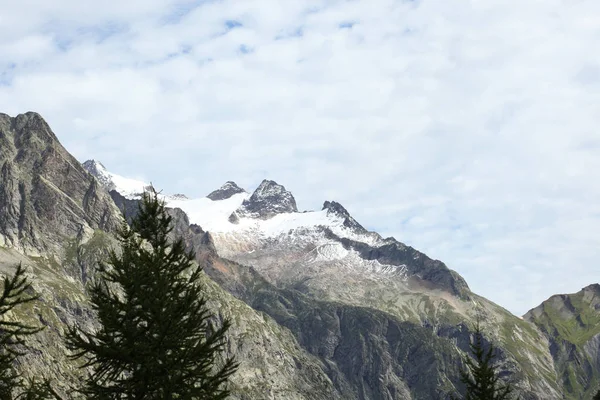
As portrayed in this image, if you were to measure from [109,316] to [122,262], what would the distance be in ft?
9.72

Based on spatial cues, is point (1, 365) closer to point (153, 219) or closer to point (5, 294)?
point (5, 294)

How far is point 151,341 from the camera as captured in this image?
78.2 feet

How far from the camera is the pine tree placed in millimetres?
23438

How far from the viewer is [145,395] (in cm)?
2400

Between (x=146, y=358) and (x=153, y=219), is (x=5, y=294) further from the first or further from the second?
(x=153, y=219)

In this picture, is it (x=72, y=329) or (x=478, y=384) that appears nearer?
(x=72, y=329)

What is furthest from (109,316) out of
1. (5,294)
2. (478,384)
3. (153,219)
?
(478,384)

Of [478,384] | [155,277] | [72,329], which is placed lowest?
[478,384]

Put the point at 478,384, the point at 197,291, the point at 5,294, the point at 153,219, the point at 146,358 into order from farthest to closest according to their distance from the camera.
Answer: the point at 478,384
the point at 153,219
the point at 197,291
the point at 146,358
the point at 5,294

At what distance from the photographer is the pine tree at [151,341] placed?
76.9 ft

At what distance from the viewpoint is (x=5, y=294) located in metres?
20.4

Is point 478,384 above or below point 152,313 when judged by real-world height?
below

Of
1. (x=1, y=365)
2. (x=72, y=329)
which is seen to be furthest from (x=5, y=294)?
(x=72, y=329)

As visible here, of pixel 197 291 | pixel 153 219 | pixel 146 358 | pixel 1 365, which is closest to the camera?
pixel 1 365
